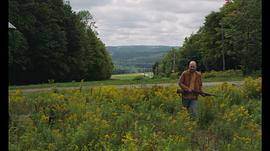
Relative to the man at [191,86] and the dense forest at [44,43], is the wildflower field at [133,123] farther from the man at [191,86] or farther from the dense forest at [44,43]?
the dense forest at [44,43]

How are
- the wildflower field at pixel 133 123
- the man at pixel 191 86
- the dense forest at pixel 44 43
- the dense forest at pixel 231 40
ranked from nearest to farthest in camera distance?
1. the wildflower field at pixel 133 123
2. the man at pixel 191 86
3. the dense forest at pixel 231 40
4. the dense forest at pixel 44 43

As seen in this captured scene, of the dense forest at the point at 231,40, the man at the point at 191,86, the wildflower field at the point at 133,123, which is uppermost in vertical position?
the dense forest at the point at 231,40

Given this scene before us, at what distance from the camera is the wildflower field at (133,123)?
766 cm

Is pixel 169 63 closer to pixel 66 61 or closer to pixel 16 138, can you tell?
pixel 66 61

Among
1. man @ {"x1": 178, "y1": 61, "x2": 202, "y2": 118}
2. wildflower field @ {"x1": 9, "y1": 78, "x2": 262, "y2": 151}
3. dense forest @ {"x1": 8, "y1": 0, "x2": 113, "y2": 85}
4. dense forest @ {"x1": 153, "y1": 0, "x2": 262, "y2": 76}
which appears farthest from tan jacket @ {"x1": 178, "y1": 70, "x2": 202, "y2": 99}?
dense forest @ {"x1": 8, "y1": 0, "x2": 113, "y2": 85}

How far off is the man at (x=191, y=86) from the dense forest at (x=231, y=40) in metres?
1.92

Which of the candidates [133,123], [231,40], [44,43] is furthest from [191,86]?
[44,43]

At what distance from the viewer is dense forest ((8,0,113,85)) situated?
44.4m

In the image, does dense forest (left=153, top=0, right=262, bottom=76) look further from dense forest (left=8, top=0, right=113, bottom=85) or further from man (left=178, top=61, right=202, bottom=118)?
dense forest (left=8, top=0, right=113, bottom=85)

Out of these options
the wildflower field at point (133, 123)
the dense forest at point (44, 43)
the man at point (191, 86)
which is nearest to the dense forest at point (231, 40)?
the wildflower field at point (133, 123)

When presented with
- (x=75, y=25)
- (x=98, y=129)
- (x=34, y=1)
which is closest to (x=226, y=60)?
(x=75, y=25)

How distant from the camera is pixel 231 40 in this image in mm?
35312

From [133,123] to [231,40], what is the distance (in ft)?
87.9

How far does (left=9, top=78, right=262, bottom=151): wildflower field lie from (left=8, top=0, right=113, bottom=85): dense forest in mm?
28904
